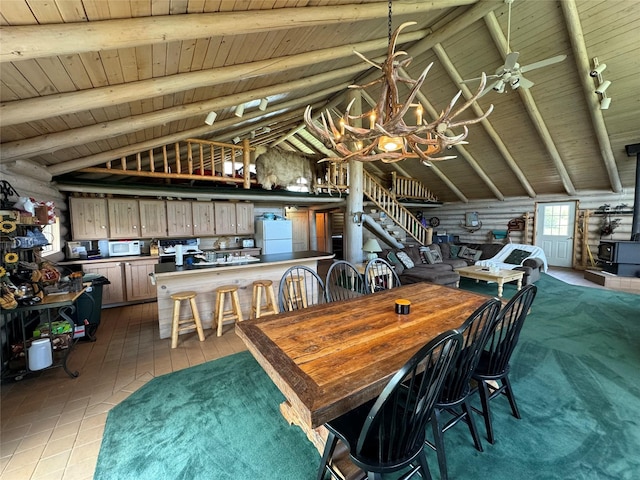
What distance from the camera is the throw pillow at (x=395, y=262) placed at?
592cm

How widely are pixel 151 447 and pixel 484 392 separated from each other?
2360mm

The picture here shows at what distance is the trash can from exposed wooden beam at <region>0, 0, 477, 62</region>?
9.41 feet

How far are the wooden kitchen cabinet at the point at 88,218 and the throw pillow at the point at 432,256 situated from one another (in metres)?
7.04

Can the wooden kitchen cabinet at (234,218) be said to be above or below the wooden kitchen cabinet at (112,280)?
above

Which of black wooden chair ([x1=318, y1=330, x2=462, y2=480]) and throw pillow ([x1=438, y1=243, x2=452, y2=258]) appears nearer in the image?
black wooden chair ([x1=318, y1=330, x2=462, y2=480])

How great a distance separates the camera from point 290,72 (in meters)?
3.73

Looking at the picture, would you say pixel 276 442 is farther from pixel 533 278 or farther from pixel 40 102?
pixel 533 278

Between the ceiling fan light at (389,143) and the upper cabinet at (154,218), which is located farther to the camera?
the upper cabinet at (154,218)

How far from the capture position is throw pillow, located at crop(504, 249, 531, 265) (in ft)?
21.0

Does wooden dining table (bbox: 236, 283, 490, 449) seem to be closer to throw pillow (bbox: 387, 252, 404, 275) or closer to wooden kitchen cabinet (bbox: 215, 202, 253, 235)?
throw pillow (bbox: 387, 252, 404, 275)

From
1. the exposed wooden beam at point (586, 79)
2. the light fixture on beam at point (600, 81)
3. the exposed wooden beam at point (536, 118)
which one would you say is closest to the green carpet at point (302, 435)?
the light fixture on beam at point (600, 81)

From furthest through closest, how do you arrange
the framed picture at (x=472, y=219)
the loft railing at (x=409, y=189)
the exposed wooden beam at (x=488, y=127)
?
the framed picture at (x=472, y=219) → the loft railing at (x=409, y=189) → the exposed wooden beam at (x=488, y=127)

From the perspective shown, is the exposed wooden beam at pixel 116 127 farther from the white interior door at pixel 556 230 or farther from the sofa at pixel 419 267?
the white interior door at pixel 556 230

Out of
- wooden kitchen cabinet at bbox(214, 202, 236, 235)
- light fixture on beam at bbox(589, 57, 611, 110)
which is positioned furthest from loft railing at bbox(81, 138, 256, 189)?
light fixture on beam at bbox(589, 57, 611, 110)
